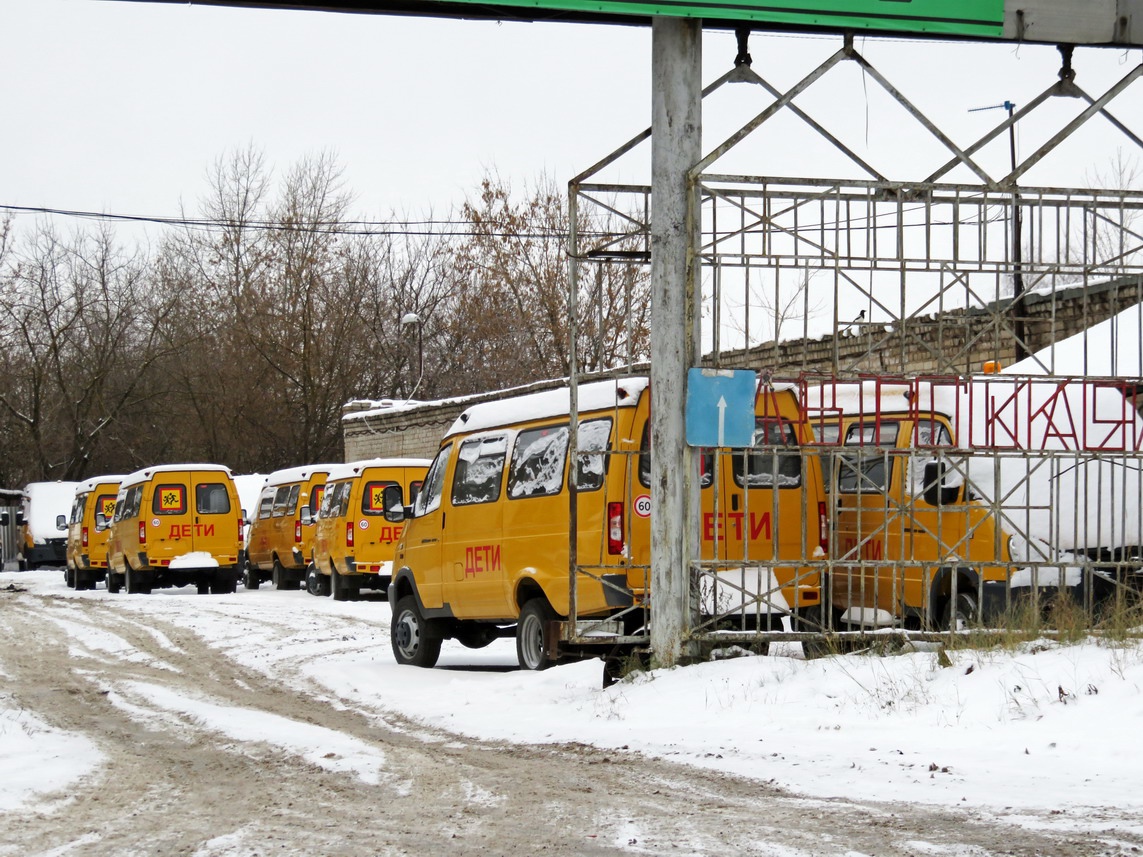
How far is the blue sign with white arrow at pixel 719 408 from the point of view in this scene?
11.8m

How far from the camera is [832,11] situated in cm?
1209

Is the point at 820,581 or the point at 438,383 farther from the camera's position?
the point at 438,383

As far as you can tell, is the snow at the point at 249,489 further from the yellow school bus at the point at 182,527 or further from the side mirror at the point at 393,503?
the side mirror at the point at 393,503

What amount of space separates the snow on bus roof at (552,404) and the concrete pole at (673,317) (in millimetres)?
353

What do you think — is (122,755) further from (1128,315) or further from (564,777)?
(1128,315)

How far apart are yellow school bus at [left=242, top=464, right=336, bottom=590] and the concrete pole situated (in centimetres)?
1843

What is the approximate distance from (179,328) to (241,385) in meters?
4.40

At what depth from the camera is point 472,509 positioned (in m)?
14.1

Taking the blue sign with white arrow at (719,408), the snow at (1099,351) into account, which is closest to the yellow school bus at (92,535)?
the snow at (1099,351)

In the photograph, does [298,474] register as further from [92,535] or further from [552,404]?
[552,404]

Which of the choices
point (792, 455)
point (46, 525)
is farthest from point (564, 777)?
point (46, 525)

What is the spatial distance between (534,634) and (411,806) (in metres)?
5.64

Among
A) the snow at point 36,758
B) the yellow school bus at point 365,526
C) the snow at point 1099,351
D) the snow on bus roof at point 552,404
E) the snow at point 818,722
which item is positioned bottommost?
the snow at point 36,758

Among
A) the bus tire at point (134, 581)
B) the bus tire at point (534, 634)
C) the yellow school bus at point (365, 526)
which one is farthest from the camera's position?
the bus tire at point (134, 581)
